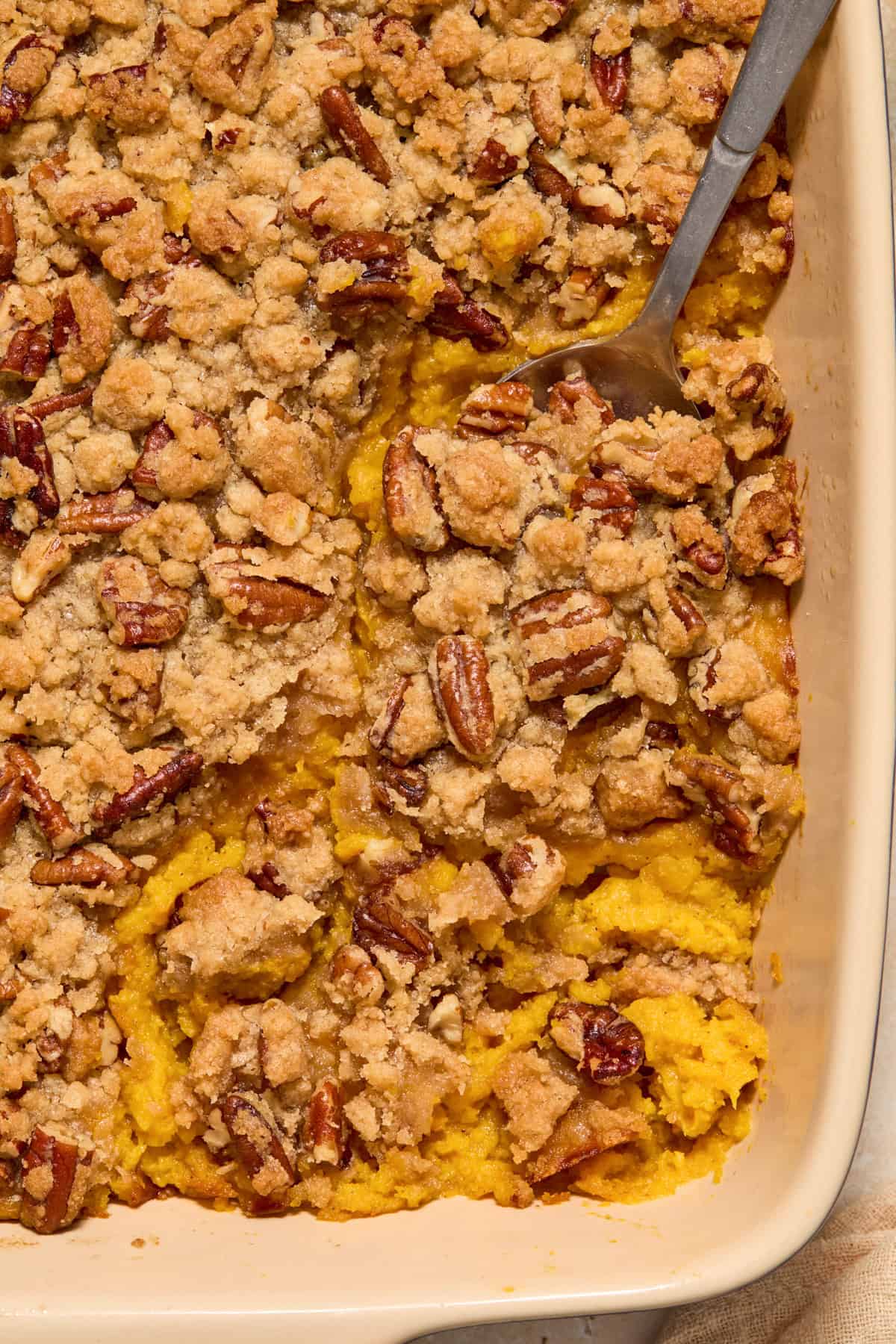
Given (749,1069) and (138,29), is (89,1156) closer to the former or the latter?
(749,1069)

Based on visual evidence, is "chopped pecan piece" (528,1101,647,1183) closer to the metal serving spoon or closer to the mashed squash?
the mashed squash

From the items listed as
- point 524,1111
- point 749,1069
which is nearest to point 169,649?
point 524,1111

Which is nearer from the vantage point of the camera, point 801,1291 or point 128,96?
point 128,96

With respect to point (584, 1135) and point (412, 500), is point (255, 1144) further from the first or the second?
point (412, 500)

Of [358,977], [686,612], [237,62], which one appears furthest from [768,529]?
[237,62]

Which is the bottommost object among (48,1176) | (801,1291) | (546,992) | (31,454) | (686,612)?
(801,1291)

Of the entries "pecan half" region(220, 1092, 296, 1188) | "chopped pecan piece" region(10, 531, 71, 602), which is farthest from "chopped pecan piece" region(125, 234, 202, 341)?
"pecan half" region(220, 1092, 296, 1188)

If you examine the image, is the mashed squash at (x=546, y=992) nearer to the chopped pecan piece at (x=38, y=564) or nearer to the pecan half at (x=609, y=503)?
the pecan half at (x=609, y=503)

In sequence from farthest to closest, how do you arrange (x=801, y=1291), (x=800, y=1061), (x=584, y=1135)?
(x=801, y=1291), (x=584, y=1135), (x=800, y=1061)
